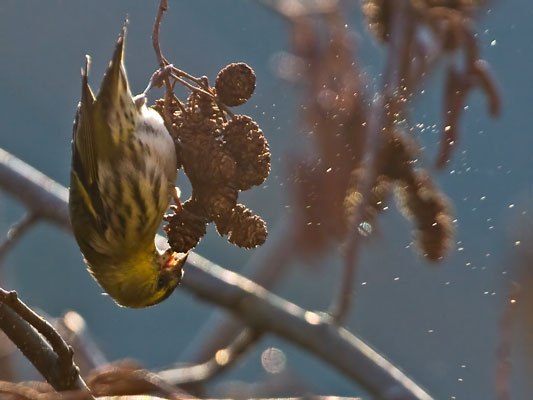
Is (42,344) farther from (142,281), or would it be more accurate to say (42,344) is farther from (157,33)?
(142,281)

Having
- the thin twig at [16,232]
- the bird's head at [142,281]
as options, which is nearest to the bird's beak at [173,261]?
the bird's head at [142,281]

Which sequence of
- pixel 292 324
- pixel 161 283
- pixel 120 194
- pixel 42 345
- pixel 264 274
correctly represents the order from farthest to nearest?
pixel 264 274 < pixel 292 324 < pixel 120 194 < pixel 161 283 < pixel 42 345

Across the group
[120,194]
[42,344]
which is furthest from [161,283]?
[42,344]

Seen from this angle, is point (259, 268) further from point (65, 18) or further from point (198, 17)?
point (65, 18)

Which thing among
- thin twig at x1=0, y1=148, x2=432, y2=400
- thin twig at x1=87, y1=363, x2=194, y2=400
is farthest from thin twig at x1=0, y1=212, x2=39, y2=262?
thin twig at x1=87, y1=363, x2=194, y2=400

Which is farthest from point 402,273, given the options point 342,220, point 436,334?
point 342,220

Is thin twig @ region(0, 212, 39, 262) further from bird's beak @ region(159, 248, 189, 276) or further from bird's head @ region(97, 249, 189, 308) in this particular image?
bird's beak @ region(159, 248, 189, 276)
